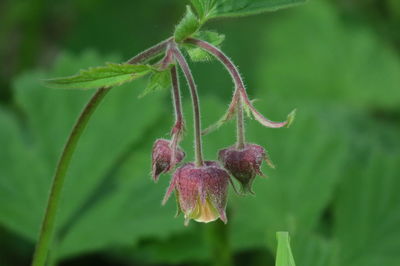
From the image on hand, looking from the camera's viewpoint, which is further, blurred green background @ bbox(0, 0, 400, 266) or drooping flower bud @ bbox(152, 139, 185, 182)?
blurred green background @ bbox(0, 0, 400, 266)

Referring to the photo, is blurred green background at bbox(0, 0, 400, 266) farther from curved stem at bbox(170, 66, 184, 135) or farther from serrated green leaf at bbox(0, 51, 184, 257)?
curved stem at bbox(170, 66, 184, 135)

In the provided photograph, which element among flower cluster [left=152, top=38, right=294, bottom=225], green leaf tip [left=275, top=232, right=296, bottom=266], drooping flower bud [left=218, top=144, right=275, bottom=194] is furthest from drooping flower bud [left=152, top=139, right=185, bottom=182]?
green leaf tip [left=275, top=232, right=296, bottom=266]

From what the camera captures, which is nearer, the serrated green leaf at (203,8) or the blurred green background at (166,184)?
the serrated green leaf at (203,8)

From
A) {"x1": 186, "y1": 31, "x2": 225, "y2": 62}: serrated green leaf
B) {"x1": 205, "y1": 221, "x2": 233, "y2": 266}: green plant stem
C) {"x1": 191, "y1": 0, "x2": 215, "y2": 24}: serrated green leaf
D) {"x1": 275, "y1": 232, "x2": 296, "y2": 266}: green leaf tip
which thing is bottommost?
{"x1": 275, "y1": 232, "x2": 296, "y2": 266}: green leaf tip

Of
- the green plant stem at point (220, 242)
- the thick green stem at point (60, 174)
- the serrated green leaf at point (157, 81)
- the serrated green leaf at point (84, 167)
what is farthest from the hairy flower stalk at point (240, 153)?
the serrated green leaf at point (84, 167)

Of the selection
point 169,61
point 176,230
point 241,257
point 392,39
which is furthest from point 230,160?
point 392,39

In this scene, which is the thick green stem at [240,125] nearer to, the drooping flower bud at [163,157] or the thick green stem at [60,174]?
the drooping flower bud at [163,157]
